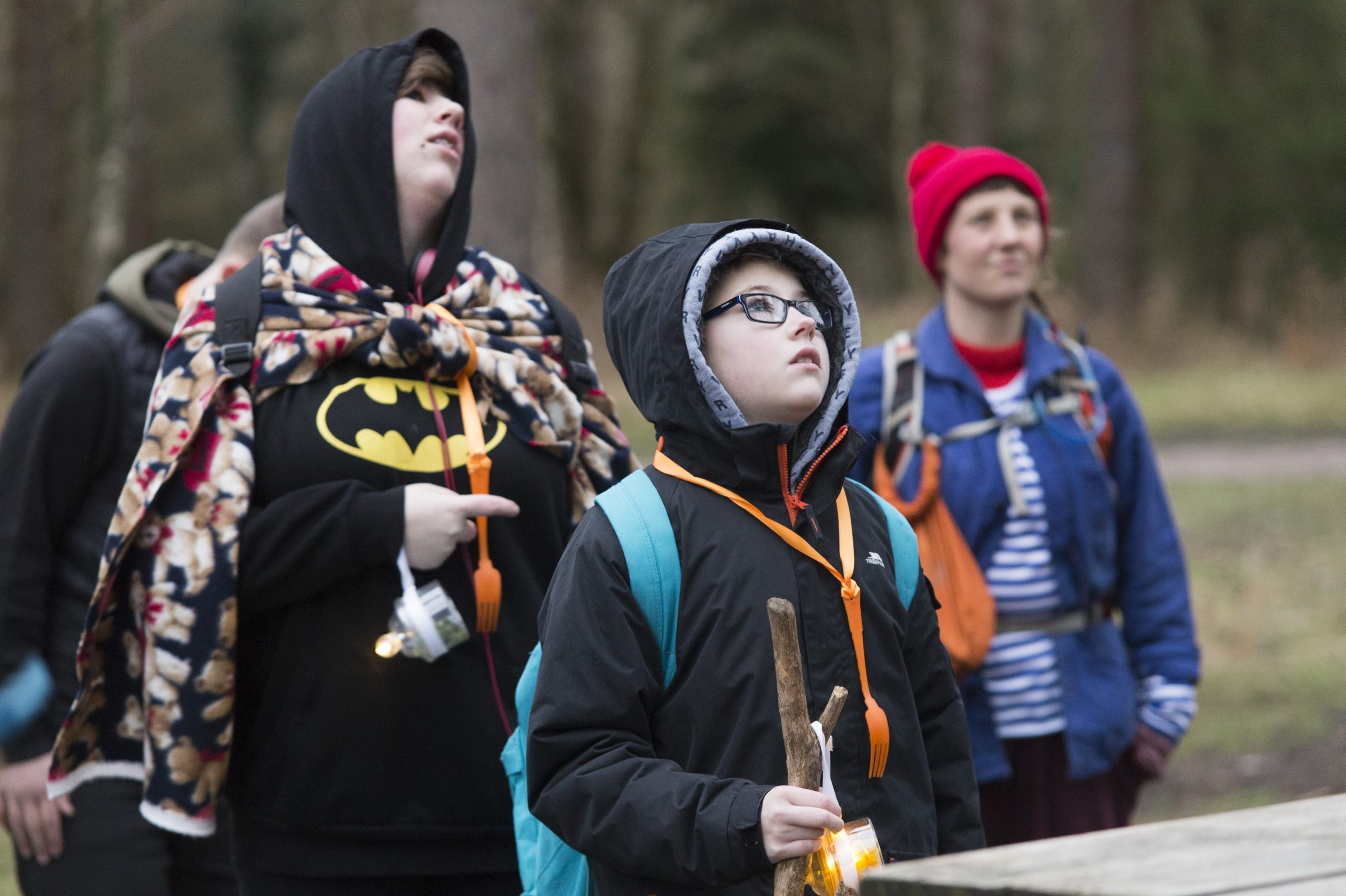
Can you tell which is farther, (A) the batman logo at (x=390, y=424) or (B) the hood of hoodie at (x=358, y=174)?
(B) the hood of hoodie at (x=358, y=174)

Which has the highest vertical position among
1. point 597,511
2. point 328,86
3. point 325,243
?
point 328,86

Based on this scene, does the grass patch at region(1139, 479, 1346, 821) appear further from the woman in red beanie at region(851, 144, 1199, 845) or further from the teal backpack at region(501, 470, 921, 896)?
the teal backpack at region(501, 470, 921, 896)

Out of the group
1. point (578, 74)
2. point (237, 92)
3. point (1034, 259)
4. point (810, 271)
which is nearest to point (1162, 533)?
point (1034, 259)

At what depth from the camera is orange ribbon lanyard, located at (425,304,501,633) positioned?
3057 mm

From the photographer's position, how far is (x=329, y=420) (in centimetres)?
309

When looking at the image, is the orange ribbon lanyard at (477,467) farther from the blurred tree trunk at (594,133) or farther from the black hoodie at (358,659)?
the blurred tree trunk at (594,133)

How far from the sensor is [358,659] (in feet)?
10.0

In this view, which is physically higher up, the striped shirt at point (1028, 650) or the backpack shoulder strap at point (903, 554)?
the backpack shoulder strap at point (903, 554)

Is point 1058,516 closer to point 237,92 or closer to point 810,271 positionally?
point 810,271

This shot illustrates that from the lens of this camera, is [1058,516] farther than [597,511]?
Yes

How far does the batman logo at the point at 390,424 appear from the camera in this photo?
309cm

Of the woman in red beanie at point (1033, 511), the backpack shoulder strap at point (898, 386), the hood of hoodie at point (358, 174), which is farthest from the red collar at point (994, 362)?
the hood of hoodie at point (358, 174)

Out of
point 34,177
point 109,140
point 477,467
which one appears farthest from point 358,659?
point 109,140

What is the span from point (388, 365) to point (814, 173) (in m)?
25.7
